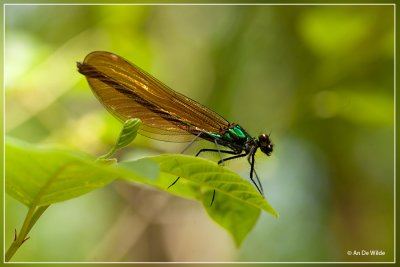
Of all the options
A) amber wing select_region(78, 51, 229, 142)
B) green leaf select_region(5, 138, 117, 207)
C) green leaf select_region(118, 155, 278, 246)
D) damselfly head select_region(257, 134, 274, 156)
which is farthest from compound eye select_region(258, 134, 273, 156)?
green leaf select_region(5, 138, 117, 207)

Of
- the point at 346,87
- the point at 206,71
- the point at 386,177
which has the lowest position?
the point at 386,177

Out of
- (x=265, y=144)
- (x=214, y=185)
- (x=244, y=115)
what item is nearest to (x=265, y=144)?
(x=265, y=144)

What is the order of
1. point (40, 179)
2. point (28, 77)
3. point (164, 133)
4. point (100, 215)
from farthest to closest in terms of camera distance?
point (100, 215), point (28, 77), point (164, 133), point (40, 179)

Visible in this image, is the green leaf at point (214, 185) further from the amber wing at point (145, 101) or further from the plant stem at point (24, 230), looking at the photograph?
the amber wing at point (145, 101)

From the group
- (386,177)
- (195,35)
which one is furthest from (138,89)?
(386,177)

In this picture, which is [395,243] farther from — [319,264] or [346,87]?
[346,87]

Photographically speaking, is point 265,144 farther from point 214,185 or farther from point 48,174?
point 48,174

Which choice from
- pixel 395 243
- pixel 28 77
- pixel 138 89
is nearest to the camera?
pixel 138 89
